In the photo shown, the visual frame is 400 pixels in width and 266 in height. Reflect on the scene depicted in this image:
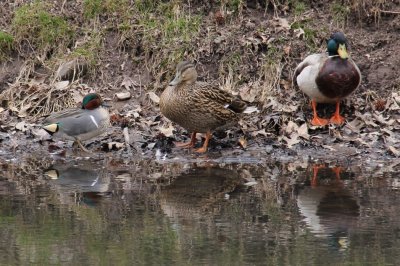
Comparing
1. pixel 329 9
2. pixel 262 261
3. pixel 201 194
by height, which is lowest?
pixel 262 261

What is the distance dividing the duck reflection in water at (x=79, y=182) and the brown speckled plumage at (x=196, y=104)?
105 centimetres

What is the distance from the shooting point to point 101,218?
6.92 metres

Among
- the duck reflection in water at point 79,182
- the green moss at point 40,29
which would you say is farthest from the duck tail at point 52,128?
the green moss at point 40,29

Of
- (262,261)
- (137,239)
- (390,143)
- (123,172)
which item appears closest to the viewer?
(262,261)

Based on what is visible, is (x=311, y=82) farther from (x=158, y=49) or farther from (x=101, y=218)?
(x=101, y=218)

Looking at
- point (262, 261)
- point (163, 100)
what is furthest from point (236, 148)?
point (262, 261)

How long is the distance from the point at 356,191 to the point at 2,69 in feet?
17.8

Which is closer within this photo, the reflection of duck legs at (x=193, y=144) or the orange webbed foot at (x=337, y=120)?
the reflection of duck legs at (x=193, y=144)

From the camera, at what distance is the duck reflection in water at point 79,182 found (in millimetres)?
7679

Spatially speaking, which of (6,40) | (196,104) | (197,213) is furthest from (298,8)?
(197,213)

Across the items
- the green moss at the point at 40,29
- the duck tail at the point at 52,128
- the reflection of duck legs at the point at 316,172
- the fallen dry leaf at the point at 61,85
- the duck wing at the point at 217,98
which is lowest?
the reflection of duck legs at the point at 316,172

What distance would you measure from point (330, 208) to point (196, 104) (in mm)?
2816

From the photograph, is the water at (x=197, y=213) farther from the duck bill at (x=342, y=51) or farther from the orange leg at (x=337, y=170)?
the duck bill at (x=342, y=51)

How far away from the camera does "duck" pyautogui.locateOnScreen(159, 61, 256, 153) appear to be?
970 centimetres
